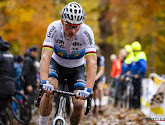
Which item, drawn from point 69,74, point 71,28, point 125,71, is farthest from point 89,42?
point 125,71

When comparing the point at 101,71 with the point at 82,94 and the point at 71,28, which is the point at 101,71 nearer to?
the point at 71,28

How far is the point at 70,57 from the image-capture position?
18.6 ft

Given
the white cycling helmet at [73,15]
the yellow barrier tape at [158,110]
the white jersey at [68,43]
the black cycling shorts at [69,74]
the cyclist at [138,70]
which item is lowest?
the yellow barrier tape at [158,110]

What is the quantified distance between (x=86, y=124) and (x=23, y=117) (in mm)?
1847

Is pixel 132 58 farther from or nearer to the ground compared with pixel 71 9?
farther from the ground

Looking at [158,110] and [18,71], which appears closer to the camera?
[158,110]

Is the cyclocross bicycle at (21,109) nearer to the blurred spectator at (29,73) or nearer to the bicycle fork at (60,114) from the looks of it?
the blurred spectator at (29,73)

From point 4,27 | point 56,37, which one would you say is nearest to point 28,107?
point 56,37

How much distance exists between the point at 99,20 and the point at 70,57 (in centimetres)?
2348

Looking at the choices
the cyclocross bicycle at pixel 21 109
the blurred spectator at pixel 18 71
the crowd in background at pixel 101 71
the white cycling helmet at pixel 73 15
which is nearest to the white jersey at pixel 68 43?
the white cycling helmet at pixel 73 15

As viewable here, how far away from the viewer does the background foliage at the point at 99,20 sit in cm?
1744

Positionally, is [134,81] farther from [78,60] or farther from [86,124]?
[78,60]

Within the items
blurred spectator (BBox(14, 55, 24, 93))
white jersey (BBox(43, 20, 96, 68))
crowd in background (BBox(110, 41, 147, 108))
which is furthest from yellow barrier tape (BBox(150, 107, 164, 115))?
blurred spectator (BBox(14, 55, 24, 93))

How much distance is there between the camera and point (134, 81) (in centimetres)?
1210
